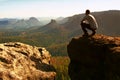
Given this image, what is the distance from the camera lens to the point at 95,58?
35094 mm

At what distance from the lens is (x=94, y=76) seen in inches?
1398

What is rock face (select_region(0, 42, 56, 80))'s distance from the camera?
1344 inches

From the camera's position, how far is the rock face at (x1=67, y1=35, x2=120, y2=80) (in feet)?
105

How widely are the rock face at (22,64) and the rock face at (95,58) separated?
396 cm

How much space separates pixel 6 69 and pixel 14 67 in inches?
57.0

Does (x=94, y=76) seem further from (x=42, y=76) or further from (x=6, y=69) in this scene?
(x=6, y=69)

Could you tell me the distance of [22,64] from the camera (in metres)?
36.8

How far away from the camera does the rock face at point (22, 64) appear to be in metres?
34.1

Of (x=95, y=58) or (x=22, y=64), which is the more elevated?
(x=95, y=58)

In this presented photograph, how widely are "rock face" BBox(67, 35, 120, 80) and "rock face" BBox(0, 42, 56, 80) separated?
3.96m

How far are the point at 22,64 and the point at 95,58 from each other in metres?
10.1

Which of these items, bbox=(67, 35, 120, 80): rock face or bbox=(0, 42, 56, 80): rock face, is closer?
bbox=(67, 35, 120, 80): rock face

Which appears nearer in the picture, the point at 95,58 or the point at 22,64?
the point at 95,58

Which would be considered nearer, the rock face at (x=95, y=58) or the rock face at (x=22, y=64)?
the rock face at (x=95, y=58)
